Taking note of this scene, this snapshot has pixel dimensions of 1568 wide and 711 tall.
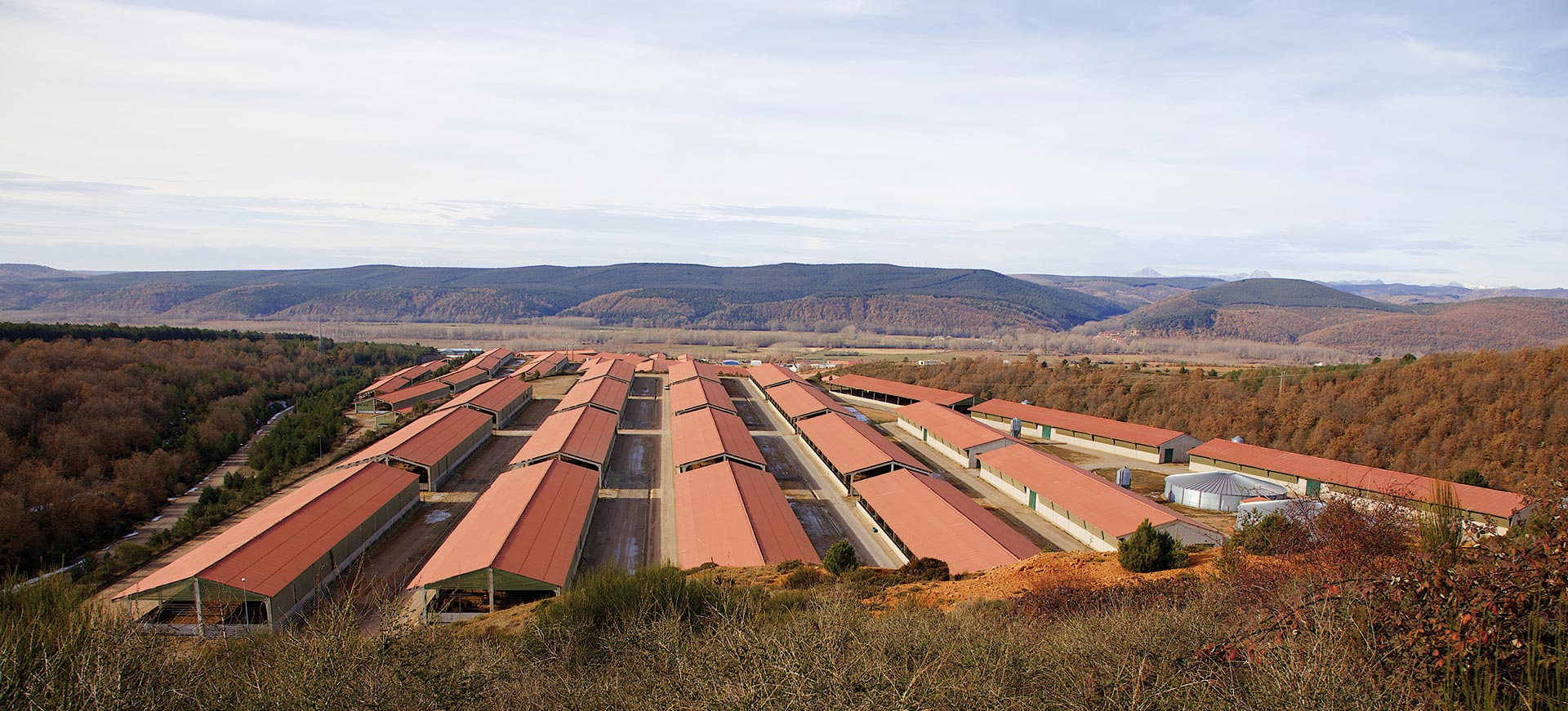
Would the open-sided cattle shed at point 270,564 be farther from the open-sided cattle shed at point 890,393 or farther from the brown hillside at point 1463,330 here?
the brown hillside at point 1463,330

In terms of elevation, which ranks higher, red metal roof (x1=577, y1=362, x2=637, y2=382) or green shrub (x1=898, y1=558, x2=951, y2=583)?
red metal roof (x1=577, y1=362, x2=637, y2=382)

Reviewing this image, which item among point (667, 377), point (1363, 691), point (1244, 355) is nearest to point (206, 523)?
point (1363, 691)

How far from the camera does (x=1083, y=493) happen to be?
24594 mm

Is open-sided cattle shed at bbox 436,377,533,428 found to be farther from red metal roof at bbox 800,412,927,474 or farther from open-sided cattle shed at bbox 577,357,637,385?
red metal roof at bbox 800,412,927,474

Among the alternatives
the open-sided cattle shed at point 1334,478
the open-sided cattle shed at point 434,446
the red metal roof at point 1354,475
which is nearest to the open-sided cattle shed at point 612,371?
the open-sided cattle shed at point 434,446

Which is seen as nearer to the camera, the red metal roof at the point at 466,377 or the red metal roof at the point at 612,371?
the red metal roof at the point at 612,371

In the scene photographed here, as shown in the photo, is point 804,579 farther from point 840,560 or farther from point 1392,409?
point 1392,409

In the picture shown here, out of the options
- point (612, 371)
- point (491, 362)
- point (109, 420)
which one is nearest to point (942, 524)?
point (612, 371)

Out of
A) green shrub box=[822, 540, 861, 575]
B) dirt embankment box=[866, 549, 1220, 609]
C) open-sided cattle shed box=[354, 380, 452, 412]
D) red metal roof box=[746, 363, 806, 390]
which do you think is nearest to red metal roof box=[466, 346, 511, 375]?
open-sided cattle shed box=[354, 380, 452, 412]

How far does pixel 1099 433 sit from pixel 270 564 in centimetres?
3487

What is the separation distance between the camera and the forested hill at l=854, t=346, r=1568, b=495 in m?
31.5

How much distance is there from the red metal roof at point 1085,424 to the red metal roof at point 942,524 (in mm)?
15649

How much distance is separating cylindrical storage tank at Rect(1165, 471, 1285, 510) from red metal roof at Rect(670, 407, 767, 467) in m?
16.1

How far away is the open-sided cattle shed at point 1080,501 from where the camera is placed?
21.4m
